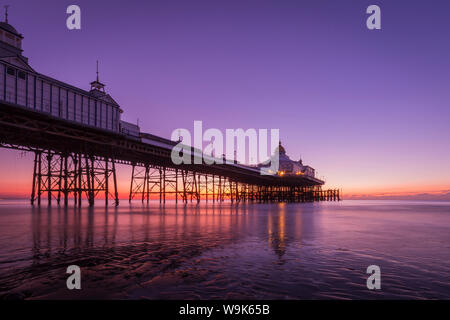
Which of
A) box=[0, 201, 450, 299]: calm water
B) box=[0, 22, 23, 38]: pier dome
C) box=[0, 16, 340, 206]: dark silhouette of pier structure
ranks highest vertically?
box=[0, 22, 23, 38]: pier dome

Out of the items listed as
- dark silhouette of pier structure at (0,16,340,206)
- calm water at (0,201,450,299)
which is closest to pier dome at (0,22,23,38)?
dark silhouette of pier structure at (0,16,340,206)

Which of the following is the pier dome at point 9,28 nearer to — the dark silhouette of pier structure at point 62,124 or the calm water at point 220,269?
the dark silhouette of pier structure at point 62,124

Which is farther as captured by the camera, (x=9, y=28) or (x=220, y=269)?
(x=9, y=28)

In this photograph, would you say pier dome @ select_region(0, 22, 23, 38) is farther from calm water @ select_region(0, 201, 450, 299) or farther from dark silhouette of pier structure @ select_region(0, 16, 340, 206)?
calm water @ select_region(0, 201, 450, 299)

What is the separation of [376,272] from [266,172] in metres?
69.3

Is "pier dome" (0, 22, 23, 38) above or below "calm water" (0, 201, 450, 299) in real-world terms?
above

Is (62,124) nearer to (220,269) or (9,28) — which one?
(9,28)

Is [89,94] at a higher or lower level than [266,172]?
higher

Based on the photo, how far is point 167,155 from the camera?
45.4 metres

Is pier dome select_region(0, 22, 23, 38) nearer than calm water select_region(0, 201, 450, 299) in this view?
No

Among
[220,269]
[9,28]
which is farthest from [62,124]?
[220,269]

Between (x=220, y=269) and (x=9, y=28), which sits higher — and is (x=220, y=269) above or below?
below
